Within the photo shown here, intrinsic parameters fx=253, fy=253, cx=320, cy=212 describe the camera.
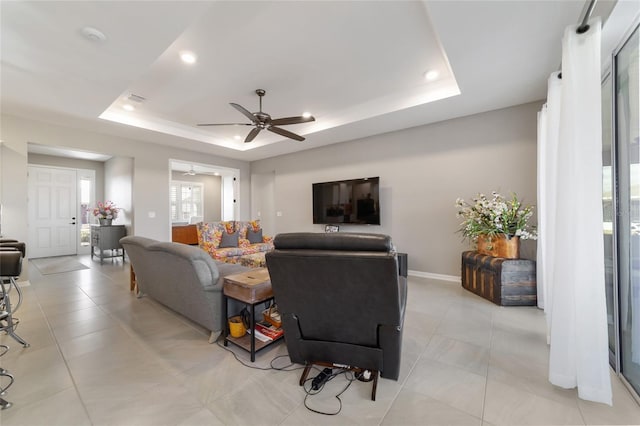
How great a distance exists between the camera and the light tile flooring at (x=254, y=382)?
1415 millimetres

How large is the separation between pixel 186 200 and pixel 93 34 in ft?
26.3

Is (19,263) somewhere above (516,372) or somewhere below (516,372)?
above

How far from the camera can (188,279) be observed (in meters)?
2.26

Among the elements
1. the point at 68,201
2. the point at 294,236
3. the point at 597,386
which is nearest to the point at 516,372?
the point at 597,386

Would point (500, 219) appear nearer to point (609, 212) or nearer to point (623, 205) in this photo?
point (609, 212)

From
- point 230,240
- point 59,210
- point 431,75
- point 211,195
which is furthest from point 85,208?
point 431,75

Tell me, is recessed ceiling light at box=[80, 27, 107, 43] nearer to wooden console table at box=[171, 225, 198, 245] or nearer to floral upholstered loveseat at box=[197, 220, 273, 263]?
floral upholstered loveseat at box=[197, 220, 273, 263]

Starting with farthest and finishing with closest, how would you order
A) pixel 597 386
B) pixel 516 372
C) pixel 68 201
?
pixel 68 201
pixel 516 372
pixel 597 386

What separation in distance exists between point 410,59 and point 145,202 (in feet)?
17.7

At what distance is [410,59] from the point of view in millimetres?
2809

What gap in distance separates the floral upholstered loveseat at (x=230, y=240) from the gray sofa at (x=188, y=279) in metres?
1.43

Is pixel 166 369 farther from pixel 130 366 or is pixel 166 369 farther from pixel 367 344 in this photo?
A: pixel 367 344

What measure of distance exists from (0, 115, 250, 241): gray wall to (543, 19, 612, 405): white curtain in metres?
6.23

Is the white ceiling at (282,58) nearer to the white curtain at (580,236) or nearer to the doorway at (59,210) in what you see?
the white curtain at (580,236)
